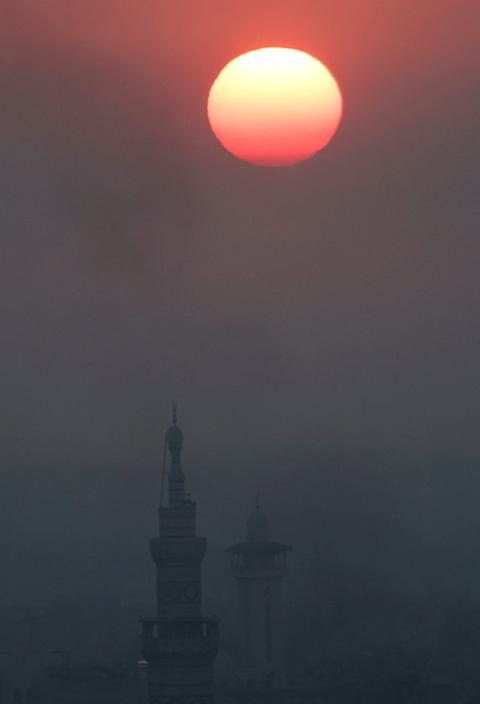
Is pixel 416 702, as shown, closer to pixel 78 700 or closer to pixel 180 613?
pixel 78 700

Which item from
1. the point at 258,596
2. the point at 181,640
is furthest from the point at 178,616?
the point at 258,596

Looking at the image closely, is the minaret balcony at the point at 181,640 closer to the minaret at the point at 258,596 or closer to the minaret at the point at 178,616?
the minaret at the point at 178,616

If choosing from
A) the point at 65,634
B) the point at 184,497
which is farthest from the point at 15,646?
the point at 184,497

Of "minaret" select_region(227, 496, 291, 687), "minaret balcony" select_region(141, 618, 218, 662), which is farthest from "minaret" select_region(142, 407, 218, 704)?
"minaret" select_region(227, 496, 291, 687)

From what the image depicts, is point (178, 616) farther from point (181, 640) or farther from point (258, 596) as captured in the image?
point (258, 596)

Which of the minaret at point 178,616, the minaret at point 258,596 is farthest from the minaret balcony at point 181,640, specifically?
the minaret at point 258,596
